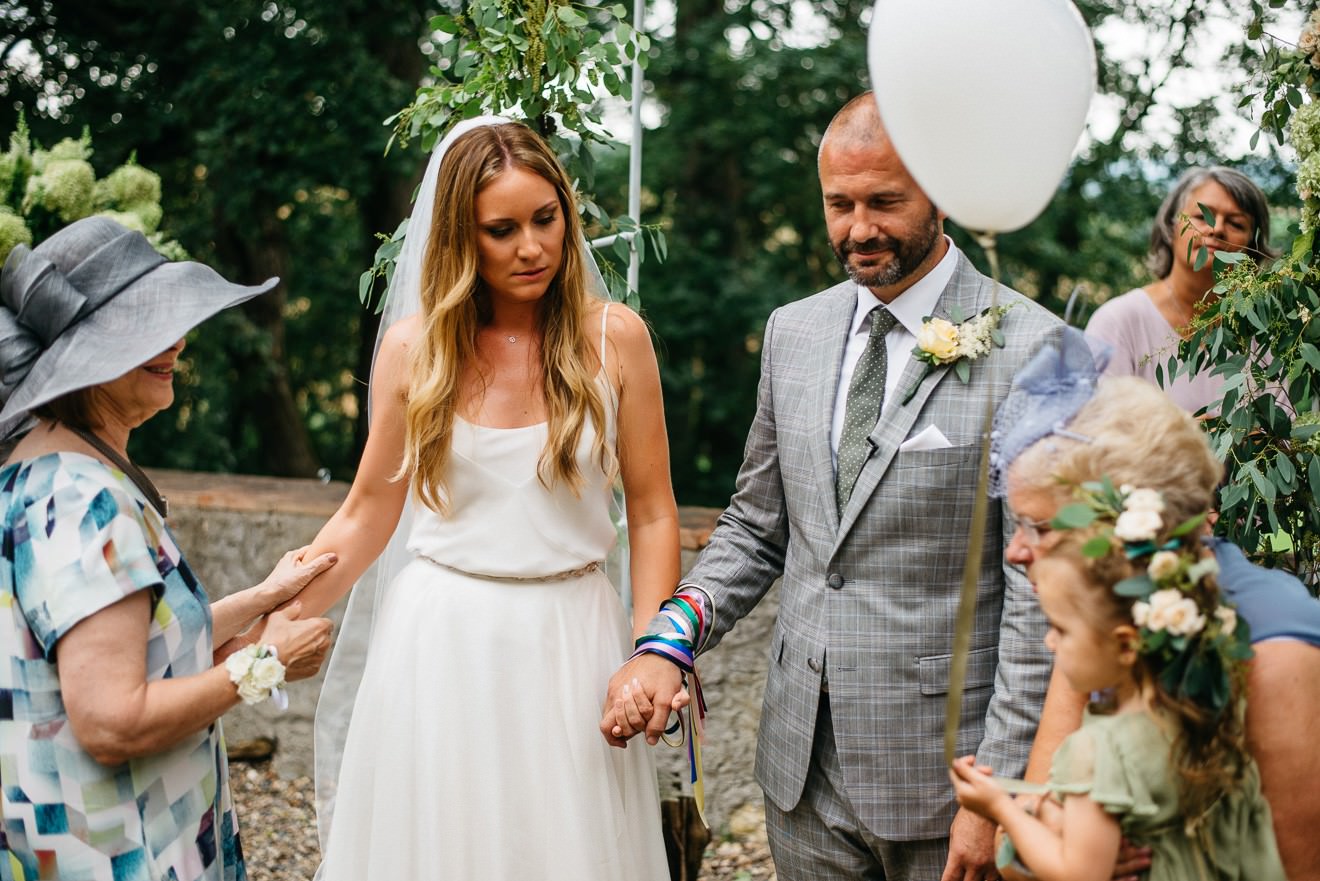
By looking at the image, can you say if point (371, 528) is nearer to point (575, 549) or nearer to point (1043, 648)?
point (575, 549)

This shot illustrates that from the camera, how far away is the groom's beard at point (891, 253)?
7.57 ft

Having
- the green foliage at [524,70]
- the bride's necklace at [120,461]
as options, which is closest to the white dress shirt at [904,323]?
the green foliage at [524,70]

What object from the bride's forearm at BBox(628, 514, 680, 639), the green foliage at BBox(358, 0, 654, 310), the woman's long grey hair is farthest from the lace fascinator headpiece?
the woman's long grey hair

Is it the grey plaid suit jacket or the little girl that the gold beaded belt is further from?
the little girl

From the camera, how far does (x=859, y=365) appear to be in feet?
7.91

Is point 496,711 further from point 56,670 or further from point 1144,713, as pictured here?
point 1144,713

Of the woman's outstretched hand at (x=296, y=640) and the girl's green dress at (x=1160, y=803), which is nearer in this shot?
the girl's green dress at (x=1160, y=803)

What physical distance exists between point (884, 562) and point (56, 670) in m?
1.40

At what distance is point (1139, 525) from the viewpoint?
5.28 ft

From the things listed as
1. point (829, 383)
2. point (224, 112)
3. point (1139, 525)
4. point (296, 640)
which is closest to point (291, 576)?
point (296, 640)

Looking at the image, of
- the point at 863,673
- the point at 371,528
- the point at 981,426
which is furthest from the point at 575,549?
the point at 981,426

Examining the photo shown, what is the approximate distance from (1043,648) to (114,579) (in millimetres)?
1504

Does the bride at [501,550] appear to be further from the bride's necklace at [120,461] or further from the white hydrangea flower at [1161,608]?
the white hydrangea flower at [1161,608]

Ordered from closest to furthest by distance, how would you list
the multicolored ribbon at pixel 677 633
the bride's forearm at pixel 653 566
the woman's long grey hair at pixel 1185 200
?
the multicolored ribbon at pixel 677 633 < the bride's forearm at pixel 653 566 < the woman's long grey hair at pixel 1185 200
